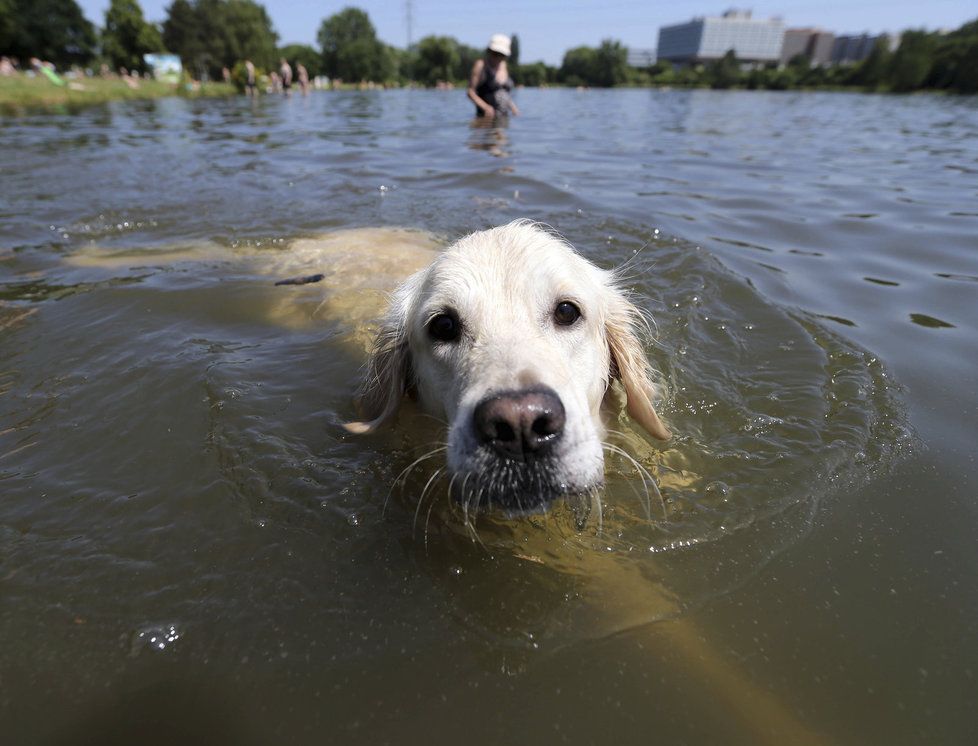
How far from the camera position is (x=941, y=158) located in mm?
12844

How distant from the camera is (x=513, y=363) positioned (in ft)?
8.00

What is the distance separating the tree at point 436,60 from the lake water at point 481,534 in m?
129

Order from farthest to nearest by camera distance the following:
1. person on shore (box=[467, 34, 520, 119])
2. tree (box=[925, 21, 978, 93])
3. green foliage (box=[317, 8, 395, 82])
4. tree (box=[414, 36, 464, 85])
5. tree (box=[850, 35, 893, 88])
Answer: tree (box=[414, 36, 464, 85])
green foliage (box=[317, 8, 395, 82])
tree (box=[850, 35, 893, 88])
tree (box=[925, 21, 978, 93])
person on shore (box=[467, 34, 520, 119])

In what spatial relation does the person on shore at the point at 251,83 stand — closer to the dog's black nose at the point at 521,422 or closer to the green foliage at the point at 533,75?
the dog's black nose at the point at 521,422

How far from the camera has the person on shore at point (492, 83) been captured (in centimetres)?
1595

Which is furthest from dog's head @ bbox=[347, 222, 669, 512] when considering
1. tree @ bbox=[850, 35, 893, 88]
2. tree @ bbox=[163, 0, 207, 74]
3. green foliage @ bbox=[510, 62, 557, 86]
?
green foliage @ bbox=[510, 62, 557, 86]

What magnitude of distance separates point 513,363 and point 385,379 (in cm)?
147

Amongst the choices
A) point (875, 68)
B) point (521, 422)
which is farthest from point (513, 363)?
point (875, 68)

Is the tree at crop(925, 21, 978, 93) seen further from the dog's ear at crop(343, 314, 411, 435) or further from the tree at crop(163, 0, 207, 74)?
the tree at crop(163, 0, 207, 74)

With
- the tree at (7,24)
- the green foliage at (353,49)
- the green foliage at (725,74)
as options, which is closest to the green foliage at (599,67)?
the green foliage at (725,74)

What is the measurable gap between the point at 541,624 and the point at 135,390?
318 centimetres

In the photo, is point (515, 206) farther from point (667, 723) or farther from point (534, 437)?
point (667, 723)

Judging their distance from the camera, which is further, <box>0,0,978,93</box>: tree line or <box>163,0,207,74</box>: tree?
<box>163,0,207,74</box>: tree

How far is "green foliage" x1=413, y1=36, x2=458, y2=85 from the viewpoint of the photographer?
395 feet
